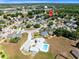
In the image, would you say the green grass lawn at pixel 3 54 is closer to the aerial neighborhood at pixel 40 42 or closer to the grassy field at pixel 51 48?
the aerial neighborhood at pixel 40 42

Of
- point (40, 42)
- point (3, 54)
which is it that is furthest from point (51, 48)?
point (3, 54)

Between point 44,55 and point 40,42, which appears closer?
point 44,55

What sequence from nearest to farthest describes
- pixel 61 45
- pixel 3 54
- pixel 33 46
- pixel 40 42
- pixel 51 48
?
1. pixel 3 54
2. pixel 51 48
3. pixel 61 45
4. pixel 33 46
5. pixel 40 42

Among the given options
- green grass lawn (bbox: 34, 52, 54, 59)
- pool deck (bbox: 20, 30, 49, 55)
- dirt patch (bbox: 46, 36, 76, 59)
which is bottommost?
green grass lawn (bbox: 34, 52, 54, 59)

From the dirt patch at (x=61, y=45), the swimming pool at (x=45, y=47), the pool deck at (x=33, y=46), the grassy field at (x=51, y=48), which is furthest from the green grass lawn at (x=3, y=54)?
the dirt patch at (x=61, y=45)

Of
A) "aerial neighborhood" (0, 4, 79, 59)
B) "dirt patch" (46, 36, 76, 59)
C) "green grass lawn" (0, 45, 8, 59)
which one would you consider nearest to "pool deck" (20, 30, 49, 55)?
"aerial neighborhood" (0, 4, 79, 59)

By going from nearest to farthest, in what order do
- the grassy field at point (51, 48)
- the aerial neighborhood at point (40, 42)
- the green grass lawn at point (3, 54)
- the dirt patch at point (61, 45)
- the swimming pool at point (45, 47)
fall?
the grassy field at point (51, 48) < the green grass lawn at point (3, 54) < the aerial neighborhood at point (40, 42) < the dirt patch at point (61, 45) < the swimming pool at point (45, 47)

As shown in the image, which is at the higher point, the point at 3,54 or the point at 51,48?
the point at 51,48

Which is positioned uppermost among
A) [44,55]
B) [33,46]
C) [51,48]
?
[51,48]

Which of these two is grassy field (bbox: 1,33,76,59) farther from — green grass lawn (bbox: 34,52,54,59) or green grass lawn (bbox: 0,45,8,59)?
green grass lawn (bbox: 0,45,8,59)

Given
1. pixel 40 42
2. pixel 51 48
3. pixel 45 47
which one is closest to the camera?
pixel 51 48

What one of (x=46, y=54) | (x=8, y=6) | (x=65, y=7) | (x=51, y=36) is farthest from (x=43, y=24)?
(x=8, y=6)

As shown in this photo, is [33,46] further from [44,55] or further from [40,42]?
[44,55]
